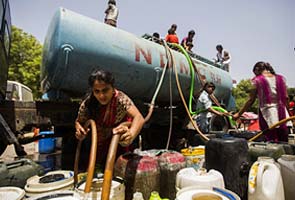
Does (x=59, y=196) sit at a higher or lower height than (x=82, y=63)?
lower

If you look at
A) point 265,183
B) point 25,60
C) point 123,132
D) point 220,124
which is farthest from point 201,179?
point 25,60

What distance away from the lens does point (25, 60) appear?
1905 cm

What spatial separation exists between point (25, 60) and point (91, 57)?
19483 mm

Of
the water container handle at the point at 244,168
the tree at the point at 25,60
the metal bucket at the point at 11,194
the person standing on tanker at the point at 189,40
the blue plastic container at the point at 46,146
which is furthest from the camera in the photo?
the tree at the point at 25,60

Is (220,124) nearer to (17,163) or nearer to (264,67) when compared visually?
(264,67)

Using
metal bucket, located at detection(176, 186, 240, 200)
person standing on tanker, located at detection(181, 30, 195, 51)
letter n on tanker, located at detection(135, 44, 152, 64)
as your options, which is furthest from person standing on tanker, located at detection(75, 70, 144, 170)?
person standing on tanker, located at detection(181, 30, 195, 51)

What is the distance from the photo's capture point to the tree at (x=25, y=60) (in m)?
17.8

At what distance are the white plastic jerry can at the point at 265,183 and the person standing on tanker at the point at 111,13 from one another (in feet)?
14.3

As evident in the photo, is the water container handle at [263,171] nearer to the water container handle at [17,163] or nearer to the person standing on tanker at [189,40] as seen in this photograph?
the water container handle at [17,163]

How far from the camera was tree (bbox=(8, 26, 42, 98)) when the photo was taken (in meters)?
17.8

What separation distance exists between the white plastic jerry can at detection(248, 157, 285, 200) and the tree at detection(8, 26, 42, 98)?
65.8 ft

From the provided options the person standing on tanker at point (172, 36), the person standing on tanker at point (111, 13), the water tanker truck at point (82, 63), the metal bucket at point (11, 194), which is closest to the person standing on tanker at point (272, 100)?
the water tanker truck at point (82, 63)

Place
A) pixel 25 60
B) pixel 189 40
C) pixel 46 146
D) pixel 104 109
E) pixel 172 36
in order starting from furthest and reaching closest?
pixel 25 60 → pixel 189 40 → pixel 172 36 → pixel 46 146 → pixel 104 109

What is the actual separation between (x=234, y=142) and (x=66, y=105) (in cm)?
274
